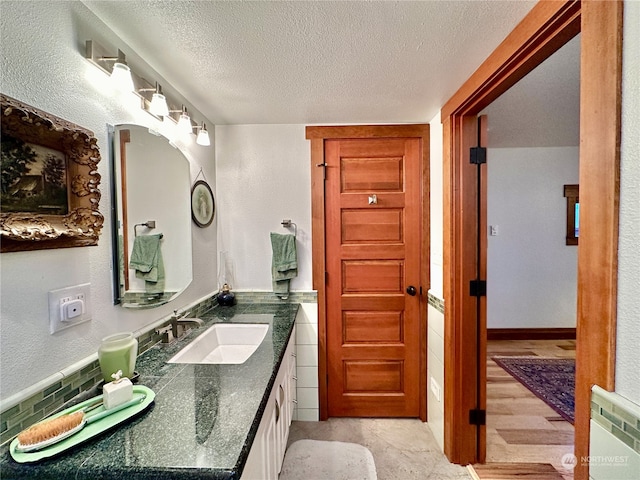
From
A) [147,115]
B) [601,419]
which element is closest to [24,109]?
[147,115]

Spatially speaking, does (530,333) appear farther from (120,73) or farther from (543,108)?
(120,73)

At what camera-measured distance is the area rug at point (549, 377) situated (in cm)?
236

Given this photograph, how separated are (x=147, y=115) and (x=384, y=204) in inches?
61.6

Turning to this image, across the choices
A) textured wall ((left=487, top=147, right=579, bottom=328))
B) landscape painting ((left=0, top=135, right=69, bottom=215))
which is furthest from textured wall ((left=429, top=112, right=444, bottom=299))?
landscape painting ((left=0, top=135, right=69, bottom=215))

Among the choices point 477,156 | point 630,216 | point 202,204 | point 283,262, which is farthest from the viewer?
point 283,262

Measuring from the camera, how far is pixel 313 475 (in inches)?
66.6

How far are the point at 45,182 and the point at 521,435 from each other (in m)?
2.92

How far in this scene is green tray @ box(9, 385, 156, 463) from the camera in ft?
2.30

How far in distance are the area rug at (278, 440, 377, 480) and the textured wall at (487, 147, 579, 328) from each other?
8.42 feet

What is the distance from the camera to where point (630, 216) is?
71cm

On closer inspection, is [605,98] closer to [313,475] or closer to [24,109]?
[24,109]

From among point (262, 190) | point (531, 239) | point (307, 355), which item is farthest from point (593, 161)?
point (531, 239)

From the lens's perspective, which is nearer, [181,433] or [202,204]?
[181,433]

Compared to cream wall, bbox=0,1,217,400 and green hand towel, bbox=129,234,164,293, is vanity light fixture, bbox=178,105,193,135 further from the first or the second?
green hand towel, bbox=129,234,164,293
